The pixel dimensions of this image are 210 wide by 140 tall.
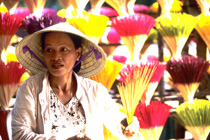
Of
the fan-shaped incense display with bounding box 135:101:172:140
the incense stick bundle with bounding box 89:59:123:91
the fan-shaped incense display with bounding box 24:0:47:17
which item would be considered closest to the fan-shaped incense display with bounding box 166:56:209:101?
the fan-shaped incense display with bounding box 135:101:172:140

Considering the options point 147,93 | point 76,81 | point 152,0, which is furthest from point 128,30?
point 152,0

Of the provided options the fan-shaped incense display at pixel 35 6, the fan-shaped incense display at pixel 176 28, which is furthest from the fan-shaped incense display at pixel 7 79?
the fan-shaped incense display at pixel 176 28

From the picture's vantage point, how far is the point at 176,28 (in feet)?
6.13

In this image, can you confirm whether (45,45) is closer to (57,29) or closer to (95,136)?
(57,29)

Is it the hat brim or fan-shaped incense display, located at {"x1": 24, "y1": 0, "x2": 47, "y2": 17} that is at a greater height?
fan-shaped incense display, located at {"x1": 24, "y1": 0, "x2": 47, "y2": 17}

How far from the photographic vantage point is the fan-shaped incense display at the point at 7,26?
1.75m

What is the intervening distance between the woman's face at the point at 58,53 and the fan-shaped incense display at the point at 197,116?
719 millimetres

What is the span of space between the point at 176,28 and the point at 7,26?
85cm

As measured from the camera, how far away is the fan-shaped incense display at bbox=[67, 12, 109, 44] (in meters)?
1.73

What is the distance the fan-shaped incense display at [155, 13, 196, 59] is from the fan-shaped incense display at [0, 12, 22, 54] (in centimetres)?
74

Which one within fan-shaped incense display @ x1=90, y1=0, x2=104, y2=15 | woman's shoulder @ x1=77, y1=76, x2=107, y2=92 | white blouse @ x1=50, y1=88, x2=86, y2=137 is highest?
fan-shaped incense display @ x1=90, y1=0, x2=104, y2=15

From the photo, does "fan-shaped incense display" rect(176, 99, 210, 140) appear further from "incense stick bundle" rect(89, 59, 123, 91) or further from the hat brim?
the hat brim

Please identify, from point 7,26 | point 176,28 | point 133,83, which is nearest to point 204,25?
point 176,28

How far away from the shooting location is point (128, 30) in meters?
1.81
